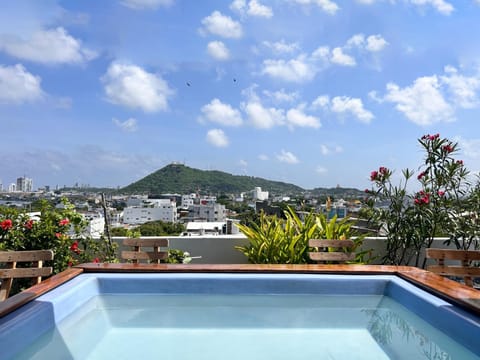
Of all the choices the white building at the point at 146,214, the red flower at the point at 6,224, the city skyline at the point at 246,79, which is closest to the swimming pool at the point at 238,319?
the red flower at the point at 6,224

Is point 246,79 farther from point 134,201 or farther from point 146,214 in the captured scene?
point 146,214

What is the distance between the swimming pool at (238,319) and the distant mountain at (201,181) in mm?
15147

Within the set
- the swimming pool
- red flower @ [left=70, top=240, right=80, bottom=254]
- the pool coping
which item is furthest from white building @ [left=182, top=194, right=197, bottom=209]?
the swimming pool

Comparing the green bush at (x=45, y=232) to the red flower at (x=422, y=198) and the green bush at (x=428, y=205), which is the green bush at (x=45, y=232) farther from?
the red flower at (x=422, y=198)

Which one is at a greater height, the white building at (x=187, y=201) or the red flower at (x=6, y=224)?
the white building at (x=187, y=201)

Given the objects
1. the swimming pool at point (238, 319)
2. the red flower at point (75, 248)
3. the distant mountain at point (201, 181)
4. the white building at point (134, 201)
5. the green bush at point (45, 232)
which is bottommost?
the swimming pool at point (238, 319)

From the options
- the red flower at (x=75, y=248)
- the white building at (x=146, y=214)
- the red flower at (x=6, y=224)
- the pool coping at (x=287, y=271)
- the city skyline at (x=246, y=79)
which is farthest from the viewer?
the city skyline at (x=246, y=79)

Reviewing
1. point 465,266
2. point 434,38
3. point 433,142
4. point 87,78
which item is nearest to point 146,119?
point 87,78

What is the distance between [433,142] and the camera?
4.75m

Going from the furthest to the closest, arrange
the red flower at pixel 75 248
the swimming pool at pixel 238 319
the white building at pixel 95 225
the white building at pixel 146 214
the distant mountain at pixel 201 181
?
the distant mountain at pixel 201 181, the white building at pixel 146 214, the white building at pixel 95 225, the red flower at pixel 75 248, the swimming pool at pixel 238 319

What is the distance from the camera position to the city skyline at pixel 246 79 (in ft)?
21.2

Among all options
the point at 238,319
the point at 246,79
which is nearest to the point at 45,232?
the point at 238,319

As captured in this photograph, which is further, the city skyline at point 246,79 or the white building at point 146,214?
the city skyline at point 246,79

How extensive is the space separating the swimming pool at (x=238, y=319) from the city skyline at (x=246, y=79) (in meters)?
2.13
